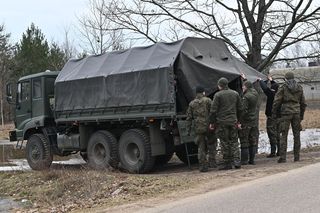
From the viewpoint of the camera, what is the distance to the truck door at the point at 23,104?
16500 mm

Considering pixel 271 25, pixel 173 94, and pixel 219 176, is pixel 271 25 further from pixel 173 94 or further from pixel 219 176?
pixel 219 176

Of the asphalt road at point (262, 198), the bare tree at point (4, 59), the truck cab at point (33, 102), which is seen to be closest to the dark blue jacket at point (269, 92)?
the asphalt road at point (262, 198)

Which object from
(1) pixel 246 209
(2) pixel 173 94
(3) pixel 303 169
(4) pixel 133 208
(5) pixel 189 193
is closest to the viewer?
(1) pixel 246 209

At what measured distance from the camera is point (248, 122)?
12.7 meters

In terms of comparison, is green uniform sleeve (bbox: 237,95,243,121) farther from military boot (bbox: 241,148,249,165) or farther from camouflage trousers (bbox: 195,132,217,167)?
military boot (bbox: 241,148,249,165)

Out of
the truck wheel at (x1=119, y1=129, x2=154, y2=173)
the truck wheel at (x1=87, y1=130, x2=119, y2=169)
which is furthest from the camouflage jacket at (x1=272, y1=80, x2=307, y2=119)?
the truck wheel at (x1=87, y1=130, x2=119, y2=169)

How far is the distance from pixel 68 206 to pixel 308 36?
40.4ft

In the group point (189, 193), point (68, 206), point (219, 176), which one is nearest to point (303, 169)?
point (219, 176)

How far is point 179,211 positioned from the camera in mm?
7934

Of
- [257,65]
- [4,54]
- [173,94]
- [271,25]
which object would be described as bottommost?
[173,94]

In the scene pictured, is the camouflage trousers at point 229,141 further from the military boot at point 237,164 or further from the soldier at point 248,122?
the soldier at point 248,122

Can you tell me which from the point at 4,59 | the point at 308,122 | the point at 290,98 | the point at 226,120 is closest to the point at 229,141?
the point at 226,120

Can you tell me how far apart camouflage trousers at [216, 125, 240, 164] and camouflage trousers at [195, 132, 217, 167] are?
0.93 feet

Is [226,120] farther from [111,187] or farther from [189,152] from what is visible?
[111,187]
